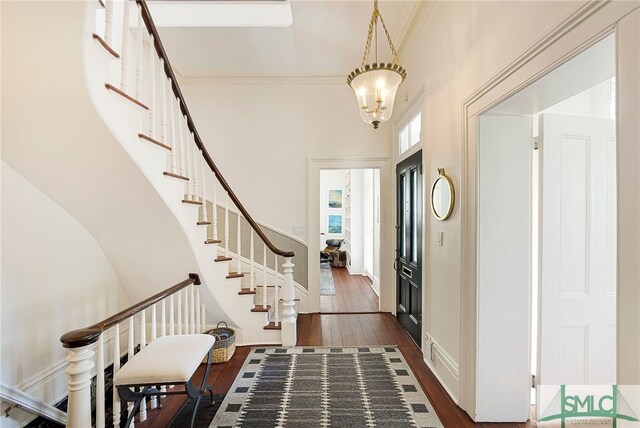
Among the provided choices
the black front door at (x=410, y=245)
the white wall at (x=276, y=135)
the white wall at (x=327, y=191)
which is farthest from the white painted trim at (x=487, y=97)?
the white wall at (x=327, y=191)

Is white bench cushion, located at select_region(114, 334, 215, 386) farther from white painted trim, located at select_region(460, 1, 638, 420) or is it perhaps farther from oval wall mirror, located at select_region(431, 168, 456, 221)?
oval wall mirror, located at select_region(431, 168, 456, 221)

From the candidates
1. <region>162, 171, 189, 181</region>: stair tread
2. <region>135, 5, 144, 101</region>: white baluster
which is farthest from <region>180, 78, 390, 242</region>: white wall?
<region>135, 5, 144, 101</region>: white baluster

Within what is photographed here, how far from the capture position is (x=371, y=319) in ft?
11.5

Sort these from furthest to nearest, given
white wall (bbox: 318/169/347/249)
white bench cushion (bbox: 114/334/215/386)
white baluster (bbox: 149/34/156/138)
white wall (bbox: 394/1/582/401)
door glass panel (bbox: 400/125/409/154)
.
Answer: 1. white wall (bbox: 318/169/347/249)
2. door glass panel (bbox: 400/125/409/154)
3. white baluster (bbox: 149/34/156/138)
4. white bench cushion (bbox: 114/334/215/386)
5. white wall (bbox: 394/1/582/401)

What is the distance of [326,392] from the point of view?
2051mm

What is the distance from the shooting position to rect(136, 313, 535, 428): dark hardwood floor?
6.00 ft

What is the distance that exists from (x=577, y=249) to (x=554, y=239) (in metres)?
0.16

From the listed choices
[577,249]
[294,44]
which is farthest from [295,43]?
[577,249]

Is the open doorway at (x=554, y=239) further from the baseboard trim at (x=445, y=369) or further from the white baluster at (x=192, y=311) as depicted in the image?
the white baluster at (x=192, y=311)

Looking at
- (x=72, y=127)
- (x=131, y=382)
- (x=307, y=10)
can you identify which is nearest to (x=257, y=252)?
(x=131, y=382)

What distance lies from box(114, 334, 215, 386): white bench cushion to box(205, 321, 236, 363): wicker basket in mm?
832

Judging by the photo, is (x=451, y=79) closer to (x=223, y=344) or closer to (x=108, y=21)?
(x=108, y=21)

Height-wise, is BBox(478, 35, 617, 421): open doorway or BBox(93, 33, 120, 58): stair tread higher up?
BBox(93, 33, 120, 58): stair tread

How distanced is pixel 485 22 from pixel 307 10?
168 cm
